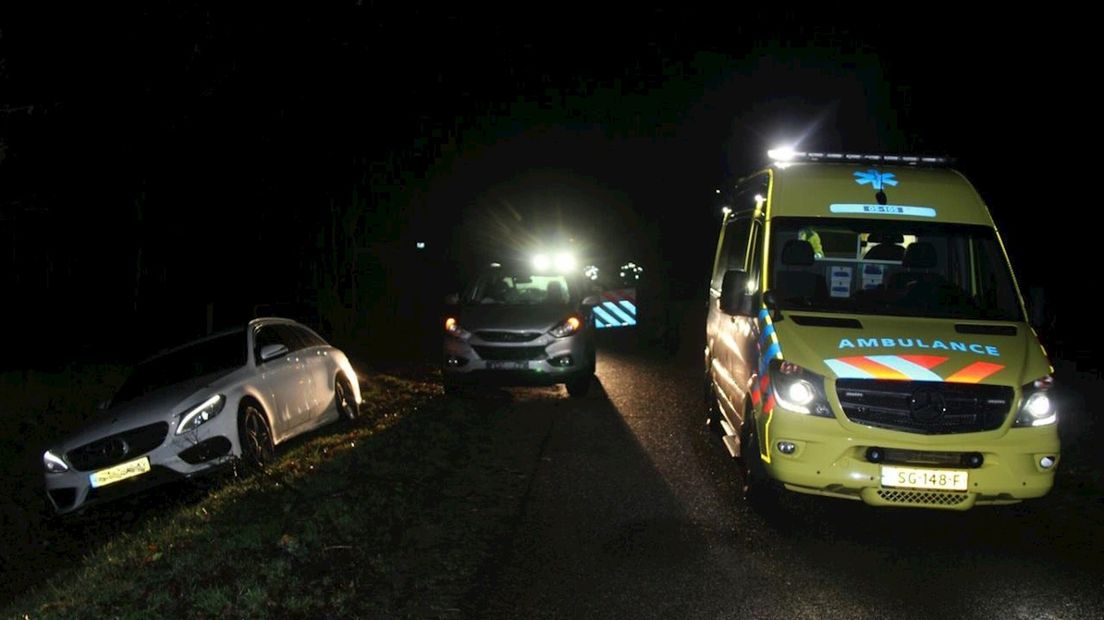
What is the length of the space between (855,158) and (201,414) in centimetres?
613

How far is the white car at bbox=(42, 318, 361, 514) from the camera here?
794cm

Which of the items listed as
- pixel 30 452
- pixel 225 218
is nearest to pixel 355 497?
pixel 30 452

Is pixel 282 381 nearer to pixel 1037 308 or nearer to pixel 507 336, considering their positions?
pixel 507 336

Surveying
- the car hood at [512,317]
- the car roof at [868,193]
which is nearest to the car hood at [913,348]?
the car roof at [868,193]

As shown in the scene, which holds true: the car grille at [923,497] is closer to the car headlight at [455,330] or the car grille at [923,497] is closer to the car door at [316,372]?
the car door at [316,372]

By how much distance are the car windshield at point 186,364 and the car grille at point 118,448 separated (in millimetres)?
1026

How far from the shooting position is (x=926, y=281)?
725 centimetres

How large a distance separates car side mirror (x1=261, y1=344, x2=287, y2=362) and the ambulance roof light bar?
5.06 metres

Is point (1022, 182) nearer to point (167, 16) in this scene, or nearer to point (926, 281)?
point (926, 281)

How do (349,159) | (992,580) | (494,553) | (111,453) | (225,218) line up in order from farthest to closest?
(349,159), (225,218), (111,453), (494,553), (992,580)

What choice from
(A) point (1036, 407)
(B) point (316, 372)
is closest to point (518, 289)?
(B) point (316, 372)

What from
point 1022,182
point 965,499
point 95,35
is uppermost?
point 95,35

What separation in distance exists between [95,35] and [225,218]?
530 centimetres

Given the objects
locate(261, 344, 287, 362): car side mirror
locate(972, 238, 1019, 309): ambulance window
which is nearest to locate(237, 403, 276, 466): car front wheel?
locate(261, 344, 287, 362): car side mirror
